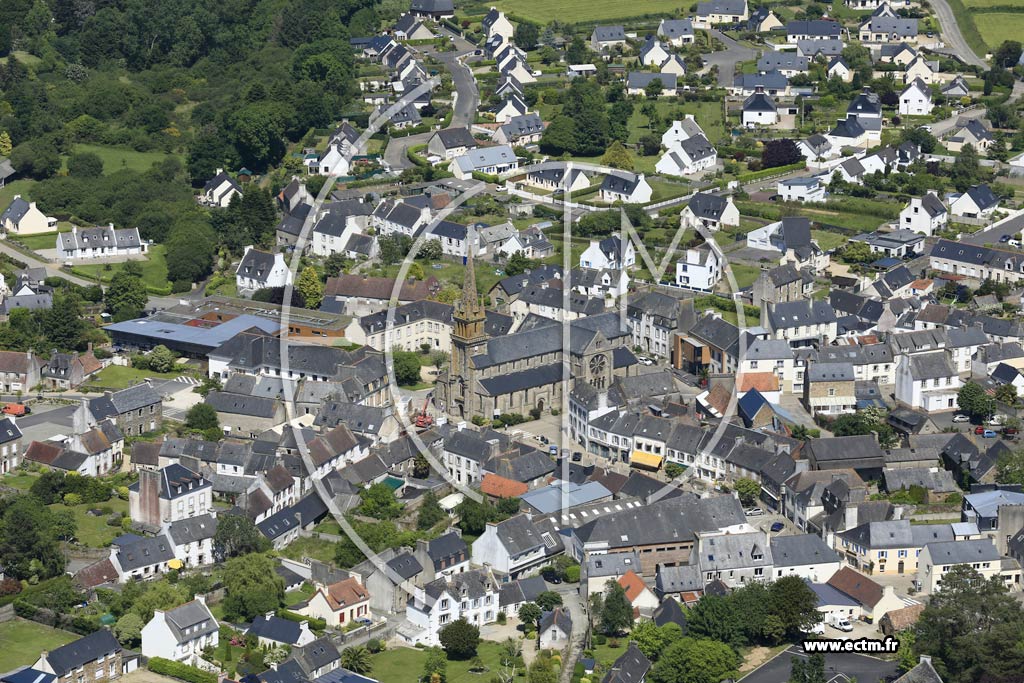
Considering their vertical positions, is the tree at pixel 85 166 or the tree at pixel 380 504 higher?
the tree at pixel 85 166

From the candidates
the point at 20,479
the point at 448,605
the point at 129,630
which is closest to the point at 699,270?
Result: the point at 448,605

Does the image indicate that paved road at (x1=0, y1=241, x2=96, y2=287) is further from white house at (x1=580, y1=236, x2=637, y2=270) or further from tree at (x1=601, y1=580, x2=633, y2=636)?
tree at (x1=601, y1=580, x2=633, y2=636)

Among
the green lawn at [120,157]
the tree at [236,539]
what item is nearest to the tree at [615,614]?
the tree at [236,539]

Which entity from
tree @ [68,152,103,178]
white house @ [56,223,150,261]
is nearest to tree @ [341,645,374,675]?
white house @ [56,223,150,261]

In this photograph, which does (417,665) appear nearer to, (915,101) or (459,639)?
(459,639)

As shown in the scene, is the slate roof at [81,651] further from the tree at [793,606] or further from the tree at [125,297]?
the tree at [125,297]

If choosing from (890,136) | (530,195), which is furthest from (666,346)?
(890,136)

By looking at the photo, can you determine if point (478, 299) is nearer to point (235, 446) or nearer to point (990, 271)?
point (235, 446)
